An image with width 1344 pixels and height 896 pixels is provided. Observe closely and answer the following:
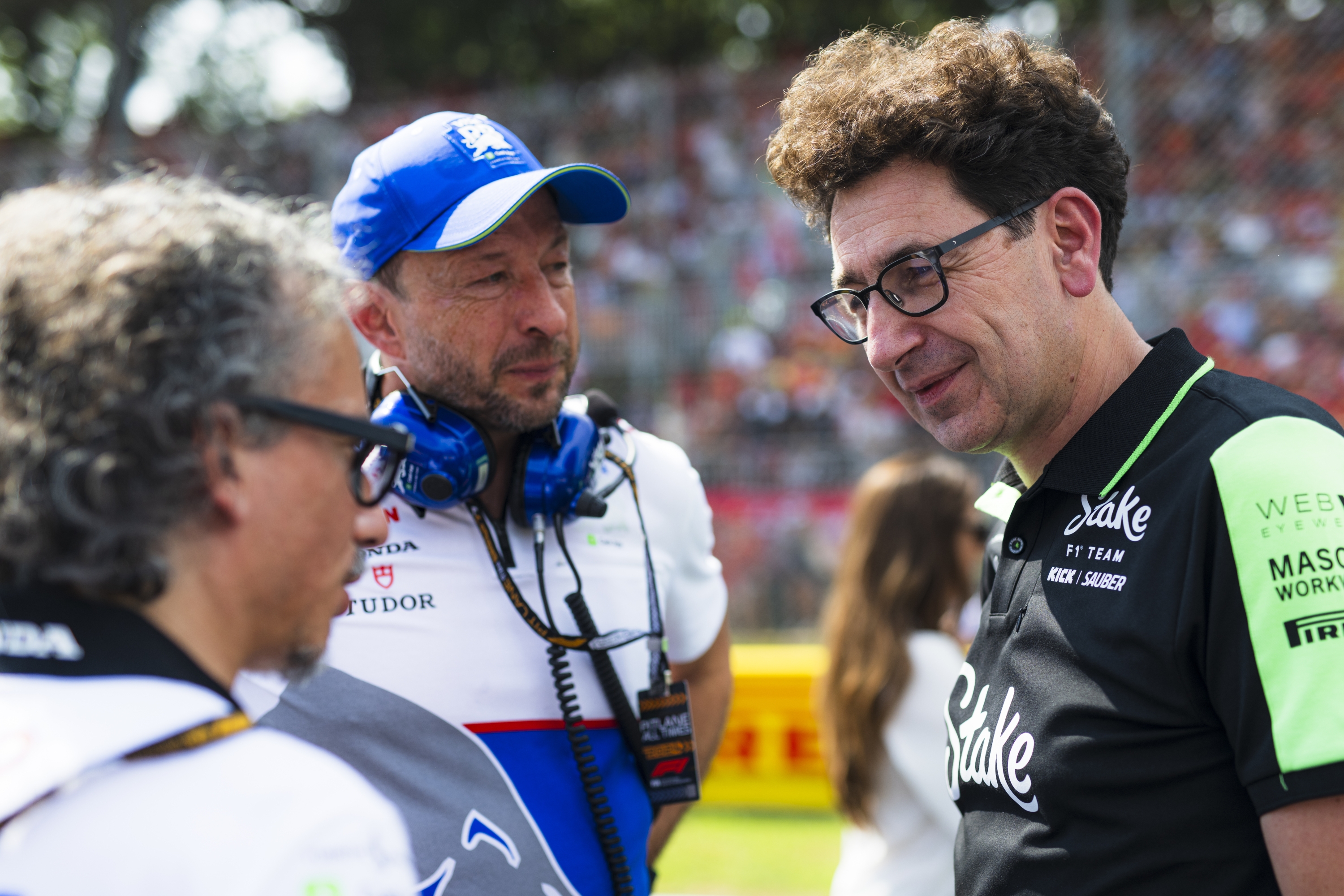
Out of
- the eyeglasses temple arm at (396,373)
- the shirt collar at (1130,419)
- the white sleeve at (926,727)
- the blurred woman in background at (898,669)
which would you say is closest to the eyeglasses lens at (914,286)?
the shirt collar at (1130,419)

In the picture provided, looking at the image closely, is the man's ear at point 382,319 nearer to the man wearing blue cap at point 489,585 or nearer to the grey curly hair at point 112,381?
the man wearing blue cap at point 489,585

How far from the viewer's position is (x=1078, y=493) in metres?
1.73

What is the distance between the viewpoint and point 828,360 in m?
10.6

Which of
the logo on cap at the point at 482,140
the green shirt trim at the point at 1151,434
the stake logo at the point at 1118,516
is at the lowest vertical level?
the stake logo at the point at 1118,516

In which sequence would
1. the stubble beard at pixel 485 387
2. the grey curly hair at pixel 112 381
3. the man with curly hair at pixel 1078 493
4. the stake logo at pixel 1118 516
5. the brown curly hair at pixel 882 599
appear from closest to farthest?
the grey curly hair at pixel 112 381 → the man with curly hair at pixel 1078 493 → the stake logo at pixel 1118 516 → the stubble beard at pixel 485 387 → the brown curly hair at pixel 882 599

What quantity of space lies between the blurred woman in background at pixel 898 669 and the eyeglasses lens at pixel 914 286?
139 cm

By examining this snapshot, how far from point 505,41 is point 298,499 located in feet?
73.8

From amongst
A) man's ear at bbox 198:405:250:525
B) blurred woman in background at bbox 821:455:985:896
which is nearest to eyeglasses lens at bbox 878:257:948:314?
man's ear at bbox 198:405:250:525

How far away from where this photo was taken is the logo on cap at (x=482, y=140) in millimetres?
2271

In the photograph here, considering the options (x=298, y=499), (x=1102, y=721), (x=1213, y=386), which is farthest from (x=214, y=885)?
(x=1213, y=386)

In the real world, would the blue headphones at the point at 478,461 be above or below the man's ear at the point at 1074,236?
below

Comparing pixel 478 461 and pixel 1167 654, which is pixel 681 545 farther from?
pixel 1167 654

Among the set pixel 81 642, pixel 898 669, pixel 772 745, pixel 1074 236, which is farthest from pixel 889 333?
pixel 772 745

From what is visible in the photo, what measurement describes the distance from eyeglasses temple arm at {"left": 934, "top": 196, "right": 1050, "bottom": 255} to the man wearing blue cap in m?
0.82
